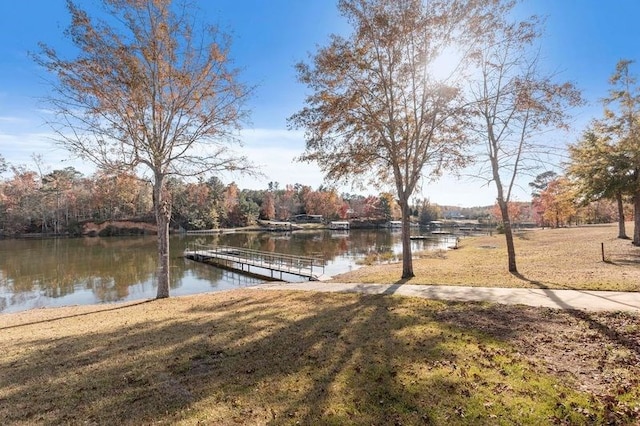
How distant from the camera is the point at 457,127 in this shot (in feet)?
45.8

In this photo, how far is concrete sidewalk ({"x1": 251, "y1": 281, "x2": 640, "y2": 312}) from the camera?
8.27m

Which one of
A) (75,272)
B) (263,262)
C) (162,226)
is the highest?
(162,226)

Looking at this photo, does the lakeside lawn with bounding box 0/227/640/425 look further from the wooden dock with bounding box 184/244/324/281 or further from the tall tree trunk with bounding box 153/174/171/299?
the wooden dock with bounding box 184/244/324/281

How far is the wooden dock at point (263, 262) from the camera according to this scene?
2323 cm

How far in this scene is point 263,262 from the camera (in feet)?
92.1

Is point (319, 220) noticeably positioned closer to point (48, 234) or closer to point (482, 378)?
point (48, 234)

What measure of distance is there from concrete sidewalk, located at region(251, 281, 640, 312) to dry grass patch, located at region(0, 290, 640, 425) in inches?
33.4

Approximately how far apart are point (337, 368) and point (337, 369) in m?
0.04

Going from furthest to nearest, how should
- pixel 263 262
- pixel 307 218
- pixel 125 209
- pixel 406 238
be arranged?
1. pixel 307 218
2. pixel 125 209
3. pixel 263 262
4. pixel 406 238

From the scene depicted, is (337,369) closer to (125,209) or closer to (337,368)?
(337,368)

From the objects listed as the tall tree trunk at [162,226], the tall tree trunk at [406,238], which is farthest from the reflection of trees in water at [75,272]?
the tall tree trunk at [406,238]

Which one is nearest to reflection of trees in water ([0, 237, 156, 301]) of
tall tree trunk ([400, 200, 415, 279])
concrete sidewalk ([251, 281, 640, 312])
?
tall tree trunk ([400, 200, 415, 279])

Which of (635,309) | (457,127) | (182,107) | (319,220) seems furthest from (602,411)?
(319,220)

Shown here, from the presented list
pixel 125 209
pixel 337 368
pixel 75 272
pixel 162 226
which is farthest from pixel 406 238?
pixel 125 209
